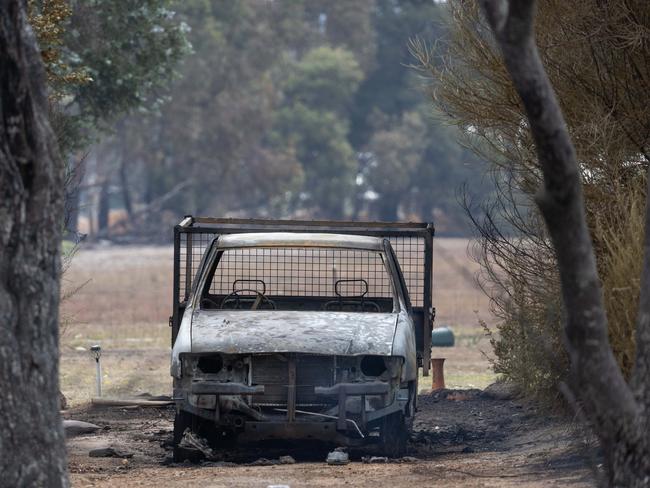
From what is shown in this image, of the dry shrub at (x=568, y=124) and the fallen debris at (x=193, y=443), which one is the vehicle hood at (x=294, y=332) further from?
the dry shrub at (x=568, y=124)

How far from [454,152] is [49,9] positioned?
7309 centimetres

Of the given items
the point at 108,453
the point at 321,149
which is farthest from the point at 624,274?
the point at 321,149

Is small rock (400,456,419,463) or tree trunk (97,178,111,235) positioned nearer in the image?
small rock (400,456,419,463)

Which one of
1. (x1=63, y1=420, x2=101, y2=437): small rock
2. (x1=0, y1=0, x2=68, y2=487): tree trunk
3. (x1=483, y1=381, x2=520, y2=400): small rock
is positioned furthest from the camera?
(x1=483, y1=381, x2=520, y2=400): small rock

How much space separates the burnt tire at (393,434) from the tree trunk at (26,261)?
3.60 m

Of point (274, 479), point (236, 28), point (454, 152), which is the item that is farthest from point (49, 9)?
point (454, 152)

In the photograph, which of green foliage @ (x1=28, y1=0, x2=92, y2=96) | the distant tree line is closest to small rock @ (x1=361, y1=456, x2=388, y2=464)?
green foliage @ (x1=28, y1=0, x2=92, y2=96)

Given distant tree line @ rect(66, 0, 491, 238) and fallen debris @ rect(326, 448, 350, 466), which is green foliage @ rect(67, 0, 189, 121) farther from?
distant tree line @ rect(66, 0, 491, 238)

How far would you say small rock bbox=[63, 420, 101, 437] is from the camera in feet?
38.5

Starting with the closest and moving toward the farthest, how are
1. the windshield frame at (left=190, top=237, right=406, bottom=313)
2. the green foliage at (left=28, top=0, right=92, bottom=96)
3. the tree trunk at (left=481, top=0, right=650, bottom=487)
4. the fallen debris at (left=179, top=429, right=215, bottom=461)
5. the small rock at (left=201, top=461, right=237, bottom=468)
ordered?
the tree trunk at (left=481, top=0, right=650, bottom=487)
the small rock at (left=201, top=461, right=237, bottom=468)
the fallen debris at (left=179, top=429, right=215, bottom=461)
the windshield frame at (left=190, top=237, right=406, bottom=313)
the green foliage at (left=28, top=0, right=92, bottom=96)

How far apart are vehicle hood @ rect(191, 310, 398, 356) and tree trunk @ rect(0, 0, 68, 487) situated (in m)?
2.88

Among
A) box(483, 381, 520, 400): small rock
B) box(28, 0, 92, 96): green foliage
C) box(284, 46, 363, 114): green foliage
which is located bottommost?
box(483, 381, 520, 400): small rock

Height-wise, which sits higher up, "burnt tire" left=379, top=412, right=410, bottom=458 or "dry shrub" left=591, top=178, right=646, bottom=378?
"dry shrub" left=591, top=178, right=646, bottom=378

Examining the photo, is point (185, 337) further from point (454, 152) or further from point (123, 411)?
point (454, 152)
